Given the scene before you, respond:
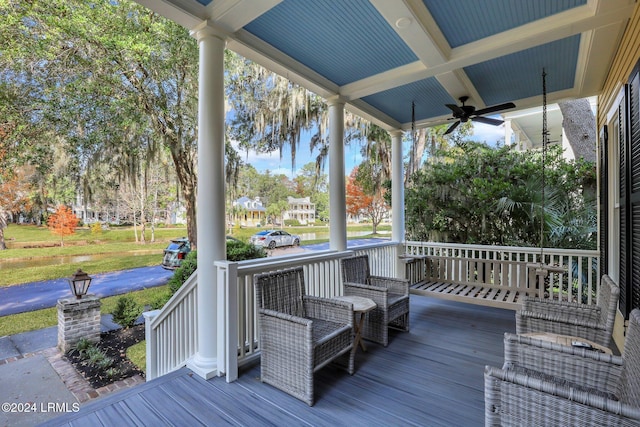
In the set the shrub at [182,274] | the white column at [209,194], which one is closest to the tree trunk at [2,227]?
the shrub at [182,274]

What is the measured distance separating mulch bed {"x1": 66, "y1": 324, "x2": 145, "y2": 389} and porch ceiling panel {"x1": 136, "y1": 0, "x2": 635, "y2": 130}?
15.0 feet

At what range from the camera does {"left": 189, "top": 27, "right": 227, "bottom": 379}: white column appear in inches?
95.6

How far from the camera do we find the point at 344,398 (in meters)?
2.12

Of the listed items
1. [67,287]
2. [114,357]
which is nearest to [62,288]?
[67,287]

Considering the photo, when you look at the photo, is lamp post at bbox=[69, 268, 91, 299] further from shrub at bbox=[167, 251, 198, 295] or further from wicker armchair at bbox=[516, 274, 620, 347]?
Result: wicker armchair at bbox=[516, 274, 620, 347]

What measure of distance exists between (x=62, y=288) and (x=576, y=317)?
7753 millimetres

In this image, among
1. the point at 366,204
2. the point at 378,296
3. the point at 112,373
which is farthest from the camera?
the point at 366,204

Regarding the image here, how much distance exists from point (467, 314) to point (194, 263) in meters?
4.28

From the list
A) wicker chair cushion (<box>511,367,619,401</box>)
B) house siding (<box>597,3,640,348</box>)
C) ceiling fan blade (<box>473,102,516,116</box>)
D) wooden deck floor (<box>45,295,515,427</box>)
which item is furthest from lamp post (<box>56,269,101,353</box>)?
house siding (<box>597,3,640,348</box>)

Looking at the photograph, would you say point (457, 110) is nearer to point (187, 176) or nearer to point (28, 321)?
point (187, 176)

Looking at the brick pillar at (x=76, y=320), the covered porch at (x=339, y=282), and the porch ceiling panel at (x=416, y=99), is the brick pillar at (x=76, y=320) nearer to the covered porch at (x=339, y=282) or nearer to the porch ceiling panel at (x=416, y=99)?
the covered porch at (x=339, y=282)

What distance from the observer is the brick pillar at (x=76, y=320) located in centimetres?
431

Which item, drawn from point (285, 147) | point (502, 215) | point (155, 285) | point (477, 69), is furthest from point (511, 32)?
point (155, 285)

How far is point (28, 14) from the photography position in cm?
441
